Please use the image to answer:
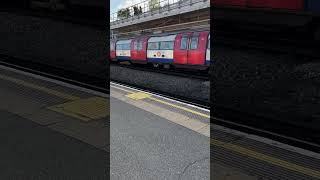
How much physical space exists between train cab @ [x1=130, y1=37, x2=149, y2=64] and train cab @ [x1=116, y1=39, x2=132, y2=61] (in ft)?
2.23

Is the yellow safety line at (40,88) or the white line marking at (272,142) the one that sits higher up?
the yellow safety line at (40,88)

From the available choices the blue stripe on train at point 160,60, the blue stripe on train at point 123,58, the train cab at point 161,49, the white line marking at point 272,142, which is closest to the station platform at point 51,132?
the white line marking at point 272,142

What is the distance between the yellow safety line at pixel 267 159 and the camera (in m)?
4.17

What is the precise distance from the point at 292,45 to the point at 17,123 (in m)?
11.6

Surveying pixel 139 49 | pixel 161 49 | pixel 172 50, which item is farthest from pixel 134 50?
pixel 172 50

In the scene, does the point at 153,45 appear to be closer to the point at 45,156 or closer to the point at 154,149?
the point at 154,149

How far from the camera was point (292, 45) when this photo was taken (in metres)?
13.9

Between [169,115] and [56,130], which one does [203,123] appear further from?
[56,130]

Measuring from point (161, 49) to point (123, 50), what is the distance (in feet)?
19.9

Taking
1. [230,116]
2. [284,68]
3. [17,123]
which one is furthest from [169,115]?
[284,68]

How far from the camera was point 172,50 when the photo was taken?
1948 centimetres

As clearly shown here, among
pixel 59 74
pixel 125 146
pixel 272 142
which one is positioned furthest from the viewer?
pixel 59 74

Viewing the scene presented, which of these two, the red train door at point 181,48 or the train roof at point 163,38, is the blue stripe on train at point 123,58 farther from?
the red train door at point 181,48

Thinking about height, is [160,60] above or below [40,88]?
above
